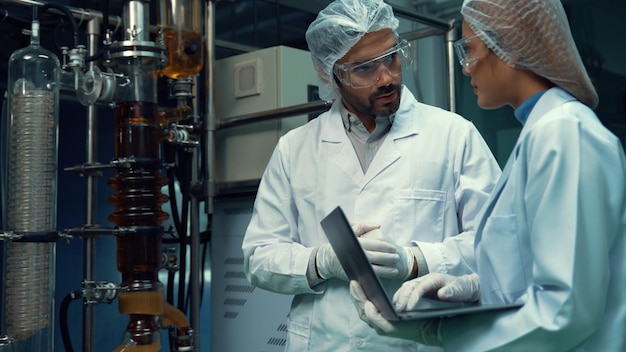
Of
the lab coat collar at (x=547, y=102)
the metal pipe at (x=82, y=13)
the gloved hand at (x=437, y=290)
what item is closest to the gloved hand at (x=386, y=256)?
the gloved hand at (x=437, y=290)

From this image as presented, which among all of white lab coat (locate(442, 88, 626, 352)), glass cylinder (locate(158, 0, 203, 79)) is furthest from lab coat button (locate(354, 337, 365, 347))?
glass cylinder (locate(158, 0, 203, 79))

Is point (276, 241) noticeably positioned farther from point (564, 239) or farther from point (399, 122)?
point (564, 239)

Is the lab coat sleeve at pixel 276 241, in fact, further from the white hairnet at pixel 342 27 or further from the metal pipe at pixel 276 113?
the metal pipe at pixel 276 113

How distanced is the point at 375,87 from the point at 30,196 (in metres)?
0.84

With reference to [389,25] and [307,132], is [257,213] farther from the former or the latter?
[389,25]

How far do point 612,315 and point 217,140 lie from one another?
61.2 inches

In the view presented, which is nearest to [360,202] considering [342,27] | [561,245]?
[342,27]

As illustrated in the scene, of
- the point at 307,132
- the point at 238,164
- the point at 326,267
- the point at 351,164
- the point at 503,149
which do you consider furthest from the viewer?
the point at 503,149

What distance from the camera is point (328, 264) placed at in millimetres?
1528

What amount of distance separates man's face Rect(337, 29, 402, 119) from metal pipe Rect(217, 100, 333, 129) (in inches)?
12.9

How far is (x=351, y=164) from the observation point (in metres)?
1.69

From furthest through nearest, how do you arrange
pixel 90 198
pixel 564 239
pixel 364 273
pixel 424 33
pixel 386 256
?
pixel 424 33 → pixel 90 198 → pixel 386 256 → pixel 364 273 → pixel 564 239

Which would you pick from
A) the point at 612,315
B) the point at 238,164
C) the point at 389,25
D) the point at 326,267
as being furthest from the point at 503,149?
the point at 612,315

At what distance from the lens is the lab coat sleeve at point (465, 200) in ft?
4.92
